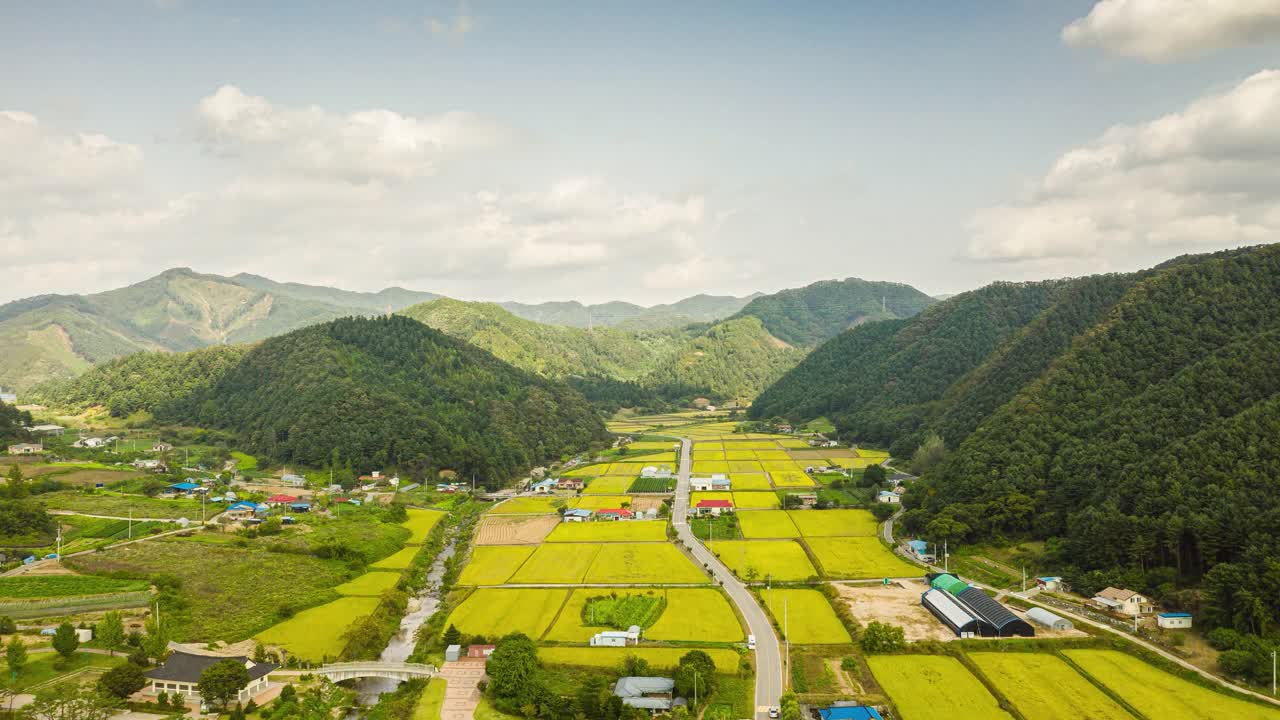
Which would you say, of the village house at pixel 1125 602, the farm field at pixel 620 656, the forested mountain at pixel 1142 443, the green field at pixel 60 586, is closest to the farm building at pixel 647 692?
the farm field at pixel 620 656

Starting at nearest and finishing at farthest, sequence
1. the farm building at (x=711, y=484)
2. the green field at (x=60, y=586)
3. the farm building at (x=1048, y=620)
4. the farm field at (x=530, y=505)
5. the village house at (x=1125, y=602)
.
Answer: the farm building at (x=1048, y=620)
the village house at (x=1125, y=602)
the green field at (x=60, y=586)
the farm field at (x=530, y=505)
the farm building at (x=711, y=484)

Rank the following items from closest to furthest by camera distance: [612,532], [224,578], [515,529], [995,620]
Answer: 1. [995,620]
2. [224,578]
3. [612,532]
4. [515,529]

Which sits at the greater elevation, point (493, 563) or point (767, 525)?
point (767, 525)

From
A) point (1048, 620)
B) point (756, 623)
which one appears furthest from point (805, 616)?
point (1048, 620)

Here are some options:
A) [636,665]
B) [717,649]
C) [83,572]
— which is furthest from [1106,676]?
[83,572]

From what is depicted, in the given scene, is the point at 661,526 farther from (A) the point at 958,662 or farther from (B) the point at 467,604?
(A) the point at 958,662

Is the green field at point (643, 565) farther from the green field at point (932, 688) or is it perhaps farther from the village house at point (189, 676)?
the village house at point (189, 676)

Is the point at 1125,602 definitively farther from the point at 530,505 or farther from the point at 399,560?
the point at 530,505
